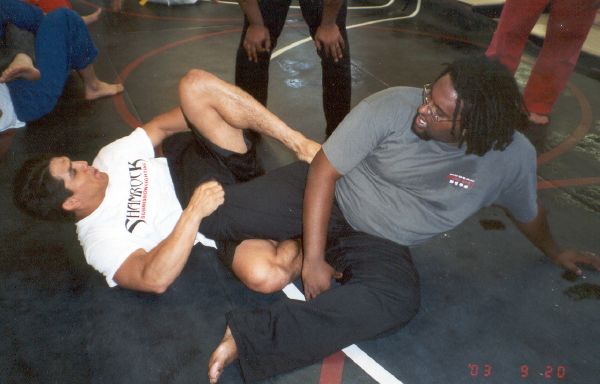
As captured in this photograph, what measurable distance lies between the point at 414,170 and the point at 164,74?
12.2 feet

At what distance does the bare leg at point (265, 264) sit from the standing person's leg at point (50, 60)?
104 inches

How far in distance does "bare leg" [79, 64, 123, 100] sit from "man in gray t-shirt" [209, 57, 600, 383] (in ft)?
10.4

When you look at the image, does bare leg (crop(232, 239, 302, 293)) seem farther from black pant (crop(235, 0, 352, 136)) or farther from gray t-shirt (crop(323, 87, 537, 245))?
black pant (crop(235, 0, 352, 136))

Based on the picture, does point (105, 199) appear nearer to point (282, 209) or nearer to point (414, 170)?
point (282, 209)

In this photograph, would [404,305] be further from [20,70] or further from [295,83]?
[20,70]

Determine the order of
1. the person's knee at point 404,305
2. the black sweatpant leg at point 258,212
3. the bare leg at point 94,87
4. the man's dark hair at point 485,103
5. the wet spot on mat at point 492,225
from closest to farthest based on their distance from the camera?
1. the man's dark hair at point 485,103
2. the person's knee at point 404,305
3. the black sweatpant leg at point 258,212
4. the wet spot on mat at point 492,225
5. the bare leg at point 94,87

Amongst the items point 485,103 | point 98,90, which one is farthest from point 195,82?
point 98,90

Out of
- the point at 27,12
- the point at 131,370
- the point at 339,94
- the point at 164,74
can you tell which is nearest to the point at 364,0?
the point at 164,74

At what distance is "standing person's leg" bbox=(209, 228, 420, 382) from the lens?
6.22 feet

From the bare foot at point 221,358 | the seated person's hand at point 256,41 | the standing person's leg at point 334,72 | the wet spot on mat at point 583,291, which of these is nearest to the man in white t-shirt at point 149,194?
the bare foot at point 221,358

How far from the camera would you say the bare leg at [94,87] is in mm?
4234

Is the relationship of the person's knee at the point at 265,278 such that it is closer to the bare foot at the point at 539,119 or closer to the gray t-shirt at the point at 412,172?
the gray t-shirt at the point at 412,172

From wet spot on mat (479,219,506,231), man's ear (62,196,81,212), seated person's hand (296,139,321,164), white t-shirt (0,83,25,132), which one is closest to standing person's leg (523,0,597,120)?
wet spot on mat (479,219,506,231)

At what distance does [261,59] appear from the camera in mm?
3350
